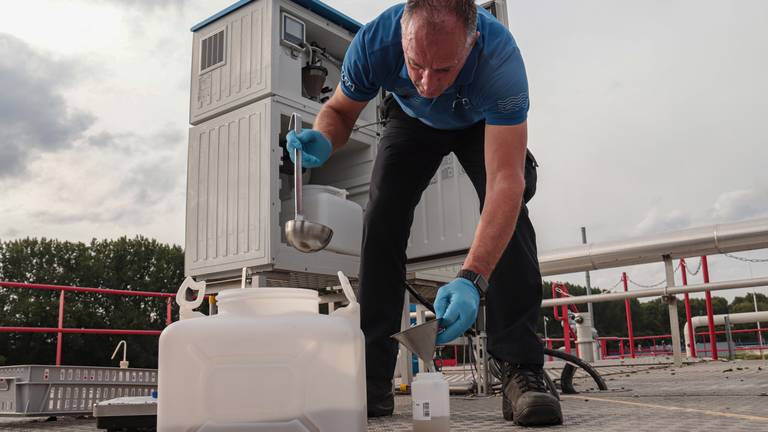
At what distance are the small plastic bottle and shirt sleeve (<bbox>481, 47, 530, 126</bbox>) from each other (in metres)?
0.82

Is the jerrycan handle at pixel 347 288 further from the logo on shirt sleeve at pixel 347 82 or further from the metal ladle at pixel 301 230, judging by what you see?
the logo on shirt sleeve at pixel 347 82

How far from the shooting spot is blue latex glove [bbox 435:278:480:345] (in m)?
1.30

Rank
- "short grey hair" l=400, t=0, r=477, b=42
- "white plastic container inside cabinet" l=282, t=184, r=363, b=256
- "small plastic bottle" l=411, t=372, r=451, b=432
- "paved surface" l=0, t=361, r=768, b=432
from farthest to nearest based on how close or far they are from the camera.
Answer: "white plastic container inside cabinet" l=282, t=184, r=363, b=256, "short grey hair" l=400, t=0, r=477, b=42, "paved surface" l=0, t=361, r=768, b=432, "small plastic bottle" l=411, t=372, r=451, b=432

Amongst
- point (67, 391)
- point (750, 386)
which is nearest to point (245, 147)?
point (67, 391)

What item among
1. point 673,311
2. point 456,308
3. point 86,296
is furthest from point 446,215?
point 86,296

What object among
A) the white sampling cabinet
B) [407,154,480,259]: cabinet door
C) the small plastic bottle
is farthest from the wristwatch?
[407,154,480,259]: cabinet door

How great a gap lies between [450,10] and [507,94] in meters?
0.31

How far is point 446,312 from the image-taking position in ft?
4.35

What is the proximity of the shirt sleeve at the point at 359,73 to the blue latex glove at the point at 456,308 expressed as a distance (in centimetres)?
80

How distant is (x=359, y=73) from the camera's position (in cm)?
192

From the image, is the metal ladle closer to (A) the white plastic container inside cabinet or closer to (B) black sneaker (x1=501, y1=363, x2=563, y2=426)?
(B) black sneaker (x1=501, y1=363, x2=563, y2=426)

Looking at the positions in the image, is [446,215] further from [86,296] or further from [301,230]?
[86,296]

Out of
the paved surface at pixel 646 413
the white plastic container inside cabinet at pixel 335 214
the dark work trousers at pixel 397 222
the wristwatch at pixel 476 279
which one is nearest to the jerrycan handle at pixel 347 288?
the wristwatch at pixel 476 279

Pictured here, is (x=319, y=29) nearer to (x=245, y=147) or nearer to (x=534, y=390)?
(x=245, y=147)
